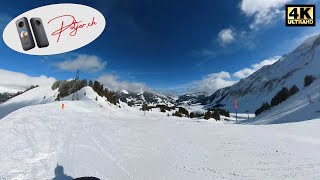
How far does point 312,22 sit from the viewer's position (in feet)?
53.3

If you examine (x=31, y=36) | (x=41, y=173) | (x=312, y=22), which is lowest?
(x=41, y=173)

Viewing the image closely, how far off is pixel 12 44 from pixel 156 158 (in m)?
6.95

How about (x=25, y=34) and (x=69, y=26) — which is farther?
(x=69, y=26)

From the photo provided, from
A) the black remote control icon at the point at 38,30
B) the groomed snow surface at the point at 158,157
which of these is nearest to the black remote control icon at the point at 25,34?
the black remote control icon at the point at 38,30

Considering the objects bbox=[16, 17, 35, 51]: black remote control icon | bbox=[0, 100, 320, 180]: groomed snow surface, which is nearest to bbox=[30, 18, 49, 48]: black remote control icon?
bbox=[16, 17, 35, 51]: black remote control icon

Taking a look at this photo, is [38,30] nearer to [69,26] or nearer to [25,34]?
[25,34]

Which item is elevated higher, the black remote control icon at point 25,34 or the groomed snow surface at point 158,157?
the black remote control icon at point 25,34

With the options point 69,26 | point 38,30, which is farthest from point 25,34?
point 69,26

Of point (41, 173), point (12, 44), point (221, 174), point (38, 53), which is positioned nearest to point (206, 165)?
point (221, 174)

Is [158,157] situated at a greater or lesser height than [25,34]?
lesser

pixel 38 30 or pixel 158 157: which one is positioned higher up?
pixel 38 30

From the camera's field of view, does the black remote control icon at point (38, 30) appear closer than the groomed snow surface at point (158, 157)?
Yes

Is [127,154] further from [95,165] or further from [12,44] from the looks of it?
[12,44]

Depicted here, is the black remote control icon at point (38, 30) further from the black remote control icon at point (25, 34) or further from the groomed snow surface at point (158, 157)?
the groomed snow surface at point (158, 157)
